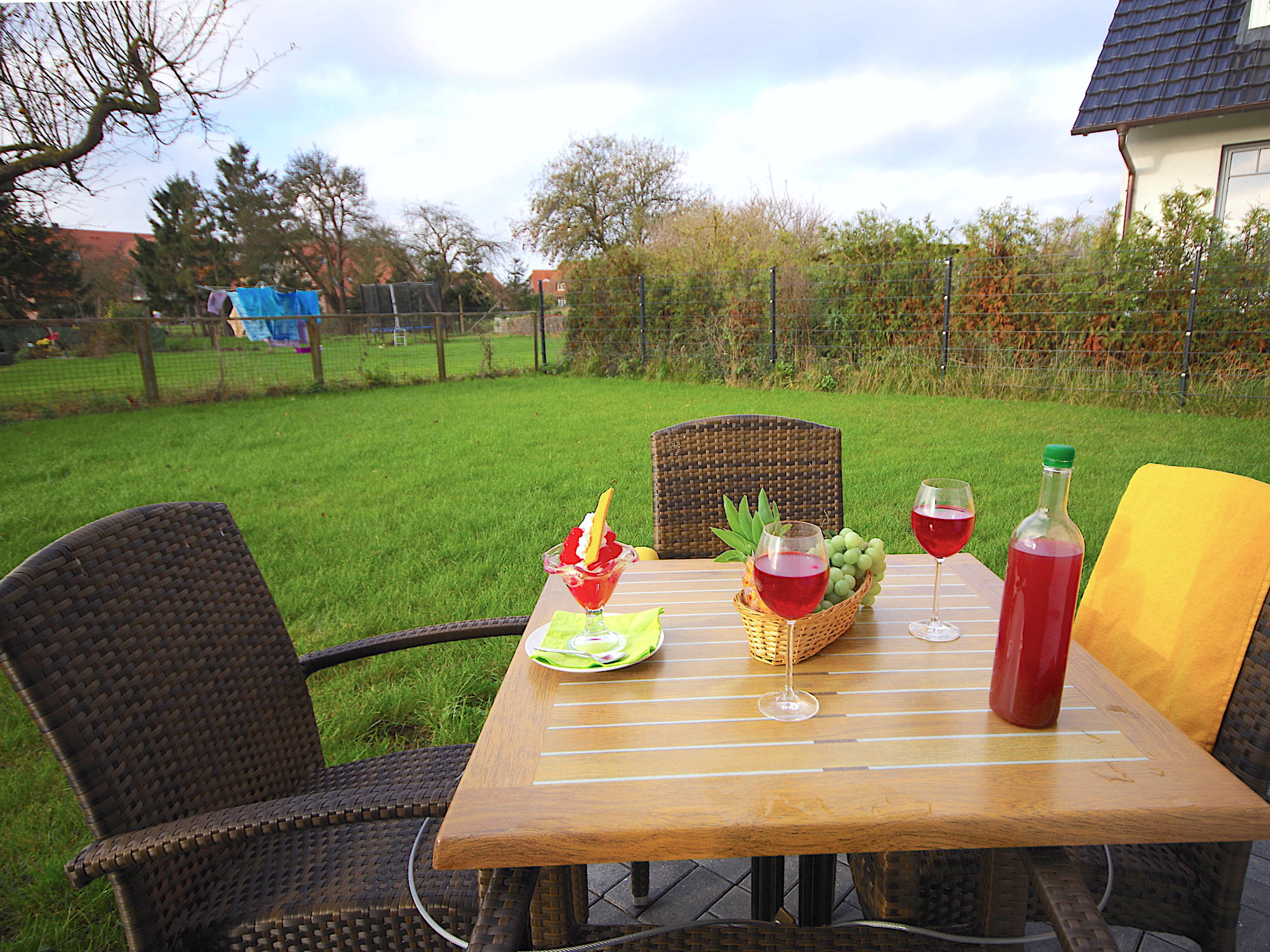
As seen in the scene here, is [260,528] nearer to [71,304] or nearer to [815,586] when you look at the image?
[815,586]

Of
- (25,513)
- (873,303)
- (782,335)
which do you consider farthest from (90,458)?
(873,303)

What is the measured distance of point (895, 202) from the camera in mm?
10062

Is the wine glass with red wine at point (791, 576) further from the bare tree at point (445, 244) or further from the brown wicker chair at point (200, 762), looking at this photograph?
the bare tree at point (445, 244)

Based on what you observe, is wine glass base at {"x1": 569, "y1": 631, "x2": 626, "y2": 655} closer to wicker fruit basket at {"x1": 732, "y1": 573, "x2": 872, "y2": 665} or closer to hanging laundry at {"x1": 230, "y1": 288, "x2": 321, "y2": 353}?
wicker fruit basket at {"x1": 732, "y1": 573, "x2": 872, "y2": 665}

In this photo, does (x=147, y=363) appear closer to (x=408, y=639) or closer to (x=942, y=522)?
(x=408, y=639)

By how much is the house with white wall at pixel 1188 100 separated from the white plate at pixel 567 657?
36.1ft

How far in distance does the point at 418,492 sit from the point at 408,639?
3.68 meters

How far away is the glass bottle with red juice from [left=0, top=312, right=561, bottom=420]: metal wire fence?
9240mm

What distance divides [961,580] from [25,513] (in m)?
5.62

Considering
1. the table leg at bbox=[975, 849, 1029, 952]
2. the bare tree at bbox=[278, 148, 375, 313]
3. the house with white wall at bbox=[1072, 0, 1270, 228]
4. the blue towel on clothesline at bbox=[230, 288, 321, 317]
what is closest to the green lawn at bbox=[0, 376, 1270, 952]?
the table leg at bbox=[975, 849, 1029, 952]

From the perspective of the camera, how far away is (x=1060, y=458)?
0.80 meters

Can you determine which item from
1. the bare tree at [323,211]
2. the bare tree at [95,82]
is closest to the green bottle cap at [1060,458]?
the bare tree at [95,82]

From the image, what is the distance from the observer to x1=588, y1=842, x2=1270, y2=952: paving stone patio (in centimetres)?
150

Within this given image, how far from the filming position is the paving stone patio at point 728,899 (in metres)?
1.50
